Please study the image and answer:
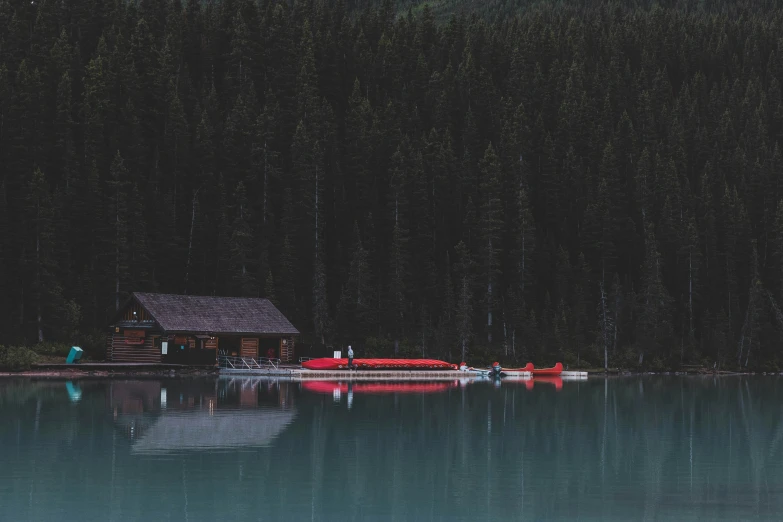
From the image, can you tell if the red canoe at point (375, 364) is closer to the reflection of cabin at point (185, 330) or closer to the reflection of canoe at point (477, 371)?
the reflection of canoe at point (477, 371)

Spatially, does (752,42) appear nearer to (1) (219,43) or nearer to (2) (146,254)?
(1) (219,43)

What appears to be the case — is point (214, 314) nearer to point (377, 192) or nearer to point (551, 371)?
point (551, 371)

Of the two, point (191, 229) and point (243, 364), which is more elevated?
point (191, 229)

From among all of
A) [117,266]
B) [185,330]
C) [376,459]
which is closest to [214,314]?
[185,330]

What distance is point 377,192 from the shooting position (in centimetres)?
10288

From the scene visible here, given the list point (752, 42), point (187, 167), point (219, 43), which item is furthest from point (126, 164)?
point (752, 42)

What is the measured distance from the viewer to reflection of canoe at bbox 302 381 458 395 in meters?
56.1

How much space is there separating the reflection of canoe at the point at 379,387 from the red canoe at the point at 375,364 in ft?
18.9

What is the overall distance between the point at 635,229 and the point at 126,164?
49703mm

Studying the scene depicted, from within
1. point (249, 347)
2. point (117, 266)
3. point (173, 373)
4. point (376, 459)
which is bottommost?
point (376, 459)

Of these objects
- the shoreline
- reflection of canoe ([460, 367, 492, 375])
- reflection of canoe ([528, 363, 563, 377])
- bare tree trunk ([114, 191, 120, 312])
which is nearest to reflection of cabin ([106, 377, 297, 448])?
the shoreline

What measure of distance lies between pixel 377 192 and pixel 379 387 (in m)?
45.1

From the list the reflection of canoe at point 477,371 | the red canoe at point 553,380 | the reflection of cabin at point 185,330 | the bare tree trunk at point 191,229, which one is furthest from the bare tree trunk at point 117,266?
the red canoe at point 553,380

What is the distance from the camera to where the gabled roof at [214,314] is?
7125 centimetres
